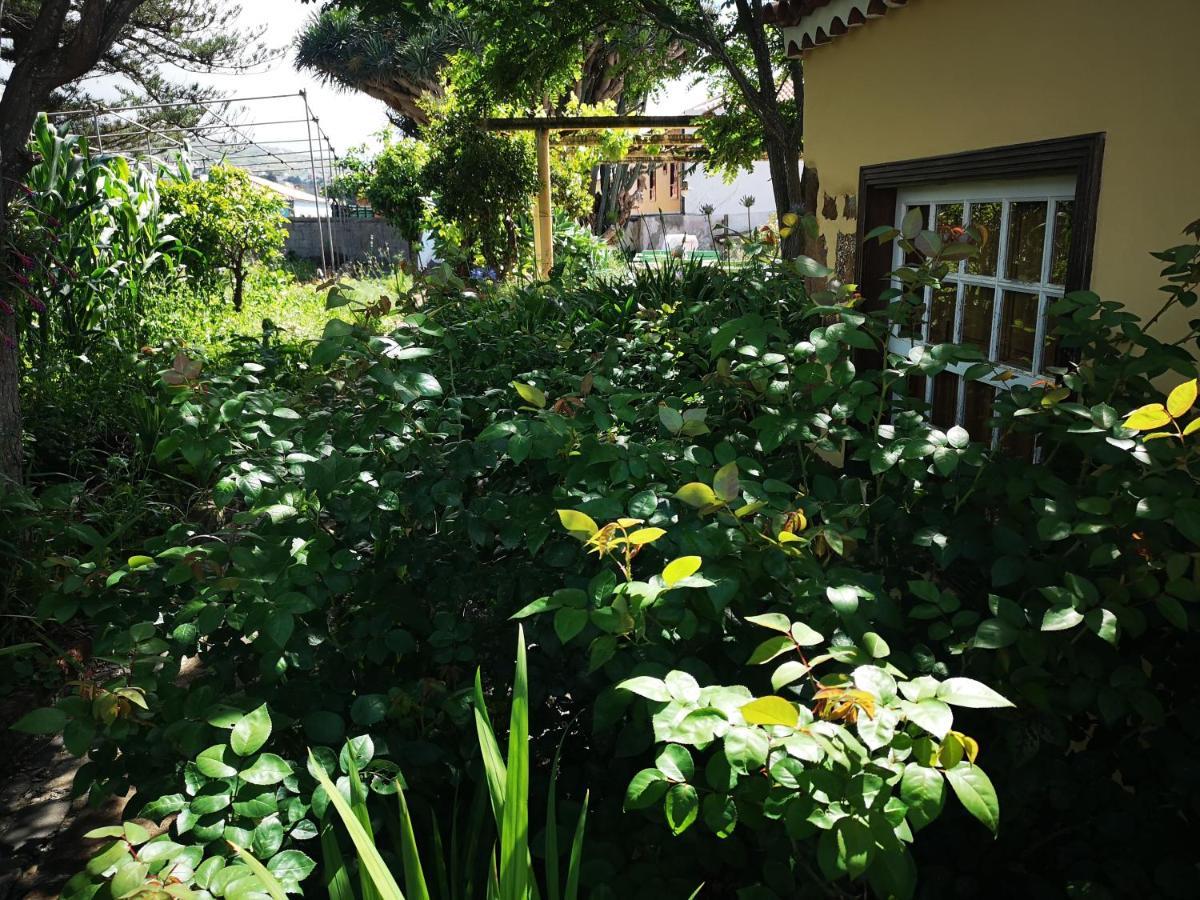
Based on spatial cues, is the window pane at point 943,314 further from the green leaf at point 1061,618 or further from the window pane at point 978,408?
the green leaf at point 1061,618

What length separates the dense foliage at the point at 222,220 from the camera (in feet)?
26.9

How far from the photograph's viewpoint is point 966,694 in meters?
1.12

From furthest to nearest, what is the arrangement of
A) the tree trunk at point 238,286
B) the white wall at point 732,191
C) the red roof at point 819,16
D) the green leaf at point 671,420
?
the white wall at point 732,191
the tree trunk at point 238,286
the red roof at point 819,16
the green leaf at point 671,420

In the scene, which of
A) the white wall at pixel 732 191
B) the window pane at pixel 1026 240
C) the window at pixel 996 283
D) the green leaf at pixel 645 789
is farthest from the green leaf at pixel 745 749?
the white wall at pixel 732 191

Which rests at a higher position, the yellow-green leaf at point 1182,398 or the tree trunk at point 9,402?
the yellow-green leaf at point 1182,398

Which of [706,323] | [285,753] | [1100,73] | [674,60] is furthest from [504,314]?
[674,60]

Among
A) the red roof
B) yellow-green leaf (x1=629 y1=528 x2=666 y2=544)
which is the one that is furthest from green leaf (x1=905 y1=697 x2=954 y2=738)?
the red roof

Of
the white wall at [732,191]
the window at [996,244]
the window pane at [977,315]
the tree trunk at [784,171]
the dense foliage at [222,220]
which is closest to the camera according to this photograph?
the window at [996,244]

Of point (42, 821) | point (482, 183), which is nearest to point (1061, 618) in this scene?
point (42, 821)

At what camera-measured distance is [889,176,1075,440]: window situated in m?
2.75

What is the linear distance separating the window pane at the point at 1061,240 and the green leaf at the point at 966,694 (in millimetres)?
1929

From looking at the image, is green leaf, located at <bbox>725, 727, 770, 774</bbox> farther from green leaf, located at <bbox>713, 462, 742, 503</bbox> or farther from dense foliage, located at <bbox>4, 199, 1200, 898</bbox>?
green leaf, located at <bbox>713, 462, 742, 503</bbox>

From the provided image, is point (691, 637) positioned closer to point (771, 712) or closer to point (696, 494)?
point (696, 494)

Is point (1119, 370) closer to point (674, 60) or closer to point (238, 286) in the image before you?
point (238, 286)
